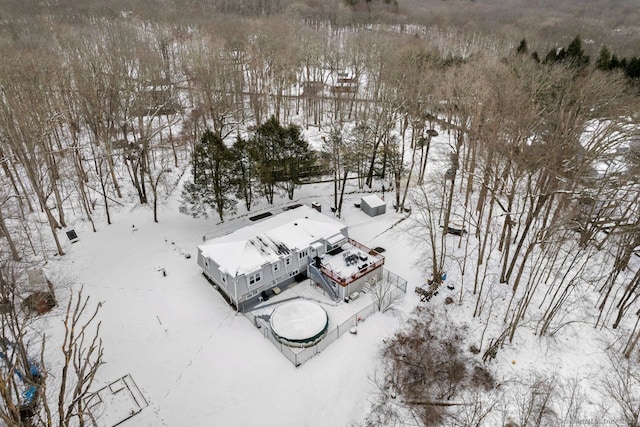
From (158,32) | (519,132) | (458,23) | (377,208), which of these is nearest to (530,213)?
(519,132)

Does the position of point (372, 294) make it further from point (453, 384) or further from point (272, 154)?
point (272, 154)

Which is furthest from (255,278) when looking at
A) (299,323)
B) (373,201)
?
(373,201)

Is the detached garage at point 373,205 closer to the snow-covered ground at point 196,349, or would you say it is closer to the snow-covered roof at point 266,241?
the snow-covered ground at point 196,349

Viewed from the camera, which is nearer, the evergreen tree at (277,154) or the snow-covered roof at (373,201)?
the evergreen tree at (277,154)

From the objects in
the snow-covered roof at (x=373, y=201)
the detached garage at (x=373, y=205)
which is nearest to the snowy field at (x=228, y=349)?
the detached garage at (x=373, y=205)

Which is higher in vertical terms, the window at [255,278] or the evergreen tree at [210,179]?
the evergreen tree at [210,179]
